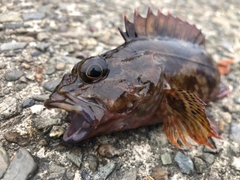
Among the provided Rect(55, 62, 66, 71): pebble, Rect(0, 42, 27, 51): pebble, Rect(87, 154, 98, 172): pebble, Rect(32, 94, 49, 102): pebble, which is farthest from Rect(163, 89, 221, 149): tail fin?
Rect(0, 42, 27, 51): pebble

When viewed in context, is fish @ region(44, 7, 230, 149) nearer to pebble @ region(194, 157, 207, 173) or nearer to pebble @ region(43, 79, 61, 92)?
pebble @ region(194, 157, 207, 173)

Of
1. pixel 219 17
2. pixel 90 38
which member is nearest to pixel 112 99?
pixel 90 38

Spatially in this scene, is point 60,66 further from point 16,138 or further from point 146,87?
point 146,87

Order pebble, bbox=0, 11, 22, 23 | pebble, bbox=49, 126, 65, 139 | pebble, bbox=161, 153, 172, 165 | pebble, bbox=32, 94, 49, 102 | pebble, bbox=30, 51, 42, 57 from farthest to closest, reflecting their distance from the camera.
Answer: pebble, bbox=0, 11, 22, 23, pebble, bbox=30, 51, 42, 57, pebble, bbox=32, 94, 49, 102, pebble, bbox=161, 153, 172, 165, pebble, bbox=49, 126, 65, 139

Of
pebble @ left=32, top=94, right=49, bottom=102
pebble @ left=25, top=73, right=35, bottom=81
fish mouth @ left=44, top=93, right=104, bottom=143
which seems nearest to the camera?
fish mouth @ left=44, top=93, right=104, bottom=143

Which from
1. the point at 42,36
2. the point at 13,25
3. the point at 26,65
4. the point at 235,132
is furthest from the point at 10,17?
the point at 235,132

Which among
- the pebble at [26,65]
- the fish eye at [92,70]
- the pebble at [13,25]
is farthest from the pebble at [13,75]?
the fish eye at [92,70]
